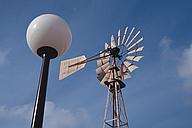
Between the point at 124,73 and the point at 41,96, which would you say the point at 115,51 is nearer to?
the point at 124,73

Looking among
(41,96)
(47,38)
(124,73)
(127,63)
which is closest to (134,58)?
(127,63)

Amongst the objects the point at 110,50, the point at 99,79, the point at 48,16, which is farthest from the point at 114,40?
the point at 48,16

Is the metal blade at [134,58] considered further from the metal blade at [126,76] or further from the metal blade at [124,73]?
the metal blade at [126,76]

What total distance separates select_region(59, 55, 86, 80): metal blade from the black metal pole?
384 inches

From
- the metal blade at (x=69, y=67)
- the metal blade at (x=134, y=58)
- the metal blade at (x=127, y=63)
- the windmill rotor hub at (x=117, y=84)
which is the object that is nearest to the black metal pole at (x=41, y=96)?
the metal blade at (x=69, y=67)

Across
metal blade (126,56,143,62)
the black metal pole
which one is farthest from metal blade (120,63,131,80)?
the black metal pole

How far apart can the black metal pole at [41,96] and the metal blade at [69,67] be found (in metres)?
9.76

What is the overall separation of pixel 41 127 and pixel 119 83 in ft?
34.6

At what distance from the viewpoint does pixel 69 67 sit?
13.3m

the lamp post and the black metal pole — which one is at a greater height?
the lamp post

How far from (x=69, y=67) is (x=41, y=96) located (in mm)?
10693

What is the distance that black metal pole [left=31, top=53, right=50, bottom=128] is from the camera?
251 centimetres

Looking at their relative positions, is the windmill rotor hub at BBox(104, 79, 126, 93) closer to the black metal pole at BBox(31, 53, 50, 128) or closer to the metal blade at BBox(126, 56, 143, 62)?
the metal blade at BBox(126, 56, 143, 62)

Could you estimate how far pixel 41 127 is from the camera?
8.14 feet
